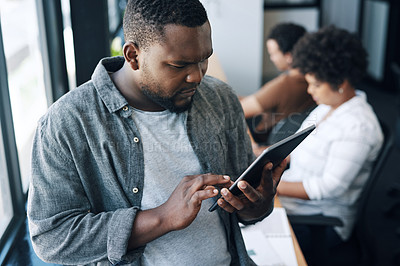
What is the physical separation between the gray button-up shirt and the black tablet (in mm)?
152

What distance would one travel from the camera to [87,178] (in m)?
0.95

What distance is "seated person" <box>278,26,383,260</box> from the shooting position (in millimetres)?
1747

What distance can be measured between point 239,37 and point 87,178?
303cm

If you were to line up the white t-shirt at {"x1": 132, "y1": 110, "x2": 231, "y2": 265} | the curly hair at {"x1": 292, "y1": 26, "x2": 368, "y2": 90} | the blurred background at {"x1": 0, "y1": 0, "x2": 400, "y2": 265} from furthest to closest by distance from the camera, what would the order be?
1. the curly hair at {"x1": 292, "y1": 26, "x2": 368, "y2": 90}
2. the blurred background at {"x1": 0, "y1": 0, "x2": 400, "y2": 265}
3. the white t-shirt at {"x1": 132, "y1": 110, "x2": 231, "y2": 265}

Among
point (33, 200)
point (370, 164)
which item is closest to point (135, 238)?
point (33, 200)

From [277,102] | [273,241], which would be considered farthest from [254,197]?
[277,102]

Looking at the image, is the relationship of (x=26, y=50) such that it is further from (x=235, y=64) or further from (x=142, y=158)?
(x=235, y=64)

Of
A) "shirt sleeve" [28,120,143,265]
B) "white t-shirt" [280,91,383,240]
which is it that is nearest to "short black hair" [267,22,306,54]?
"white t-shirt" [280,91,383,240]

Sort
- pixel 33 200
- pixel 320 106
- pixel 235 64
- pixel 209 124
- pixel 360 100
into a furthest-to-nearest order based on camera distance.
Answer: pixel 235 64
pixel 320 106
pixel 360 100
pixel 209 124
pixel 33 200

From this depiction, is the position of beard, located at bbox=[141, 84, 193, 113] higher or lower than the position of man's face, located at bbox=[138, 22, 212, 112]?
lower

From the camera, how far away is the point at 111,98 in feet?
3.19

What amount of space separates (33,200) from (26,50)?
3.18 ft

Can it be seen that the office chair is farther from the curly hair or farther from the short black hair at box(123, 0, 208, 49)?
the short black hair at box(123, 0, 208, 49)

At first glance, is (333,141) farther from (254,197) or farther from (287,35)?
(287,35)
